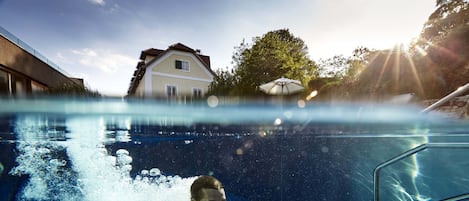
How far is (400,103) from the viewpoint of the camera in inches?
222

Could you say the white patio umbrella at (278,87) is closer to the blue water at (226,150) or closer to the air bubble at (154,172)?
the blue water at (226,150)

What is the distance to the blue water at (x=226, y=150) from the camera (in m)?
5.34

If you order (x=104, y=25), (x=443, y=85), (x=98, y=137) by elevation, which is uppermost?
(x=104, y=25)

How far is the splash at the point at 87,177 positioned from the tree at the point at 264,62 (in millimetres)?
5930

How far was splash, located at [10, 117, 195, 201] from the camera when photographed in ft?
35.6

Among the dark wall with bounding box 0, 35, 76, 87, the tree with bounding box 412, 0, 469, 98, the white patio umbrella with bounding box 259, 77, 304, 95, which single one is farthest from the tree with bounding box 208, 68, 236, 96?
→ the tree with bounding box 412, 0, 469, 98

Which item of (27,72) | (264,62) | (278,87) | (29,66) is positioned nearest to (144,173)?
(27,72)

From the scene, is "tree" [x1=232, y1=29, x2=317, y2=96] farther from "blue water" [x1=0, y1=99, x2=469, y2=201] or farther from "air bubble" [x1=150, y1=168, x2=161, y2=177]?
"air bubble" [x1=150, y1=168, x2=161, y2=177]

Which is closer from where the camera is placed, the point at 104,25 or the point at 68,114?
the point at 104,25

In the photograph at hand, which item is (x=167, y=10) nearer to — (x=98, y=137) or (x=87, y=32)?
(x=87, y=32)

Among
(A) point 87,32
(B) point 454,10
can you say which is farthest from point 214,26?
(B) point 454,10

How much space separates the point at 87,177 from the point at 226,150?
35.0ft

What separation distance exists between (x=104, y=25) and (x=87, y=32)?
0.29 meters

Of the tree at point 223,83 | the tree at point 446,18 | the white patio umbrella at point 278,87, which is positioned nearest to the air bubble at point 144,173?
the tree at point 223,83
